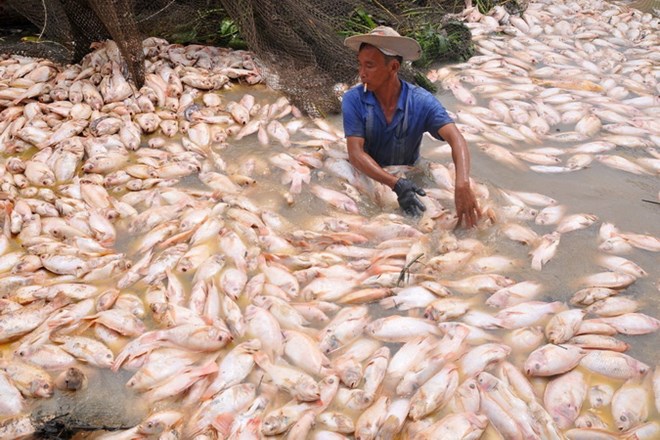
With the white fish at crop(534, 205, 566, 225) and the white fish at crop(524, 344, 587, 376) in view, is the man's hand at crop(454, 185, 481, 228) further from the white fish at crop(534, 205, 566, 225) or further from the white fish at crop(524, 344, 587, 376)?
the white fish at crop(524, 344, 587, 376)

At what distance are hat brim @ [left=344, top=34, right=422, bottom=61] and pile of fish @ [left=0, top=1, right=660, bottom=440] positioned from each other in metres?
1.12

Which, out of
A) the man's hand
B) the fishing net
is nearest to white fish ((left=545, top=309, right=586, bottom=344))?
the man's hand

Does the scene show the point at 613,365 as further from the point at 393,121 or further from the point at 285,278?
the point at 393,121

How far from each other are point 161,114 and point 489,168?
3308 mm

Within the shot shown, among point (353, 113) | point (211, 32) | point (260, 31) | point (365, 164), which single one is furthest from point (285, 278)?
point (211, 32)

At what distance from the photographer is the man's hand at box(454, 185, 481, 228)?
4.23 meters

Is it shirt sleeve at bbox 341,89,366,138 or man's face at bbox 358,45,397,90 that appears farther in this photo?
shirt sleeve at bbox 341,89,366,138

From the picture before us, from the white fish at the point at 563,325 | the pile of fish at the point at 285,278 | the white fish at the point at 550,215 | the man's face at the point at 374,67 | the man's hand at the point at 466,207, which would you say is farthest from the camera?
the white fish at the point at 550,215

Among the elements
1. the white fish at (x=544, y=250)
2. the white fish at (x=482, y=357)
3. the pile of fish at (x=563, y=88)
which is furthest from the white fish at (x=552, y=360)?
the pile of fish at (x=563, y=88)

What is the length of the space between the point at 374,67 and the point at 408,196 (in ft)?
3.32

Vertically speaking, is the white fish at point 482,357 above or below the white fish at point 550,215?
below

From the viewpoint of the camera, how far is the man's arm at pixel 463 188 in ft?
13.9

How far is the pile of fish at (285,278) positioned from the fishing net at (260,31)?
0.32 metres

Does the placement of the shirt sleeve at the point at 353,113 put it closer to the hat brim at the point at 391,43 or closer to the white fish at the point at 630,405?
the hat brim at the point at 391,43
